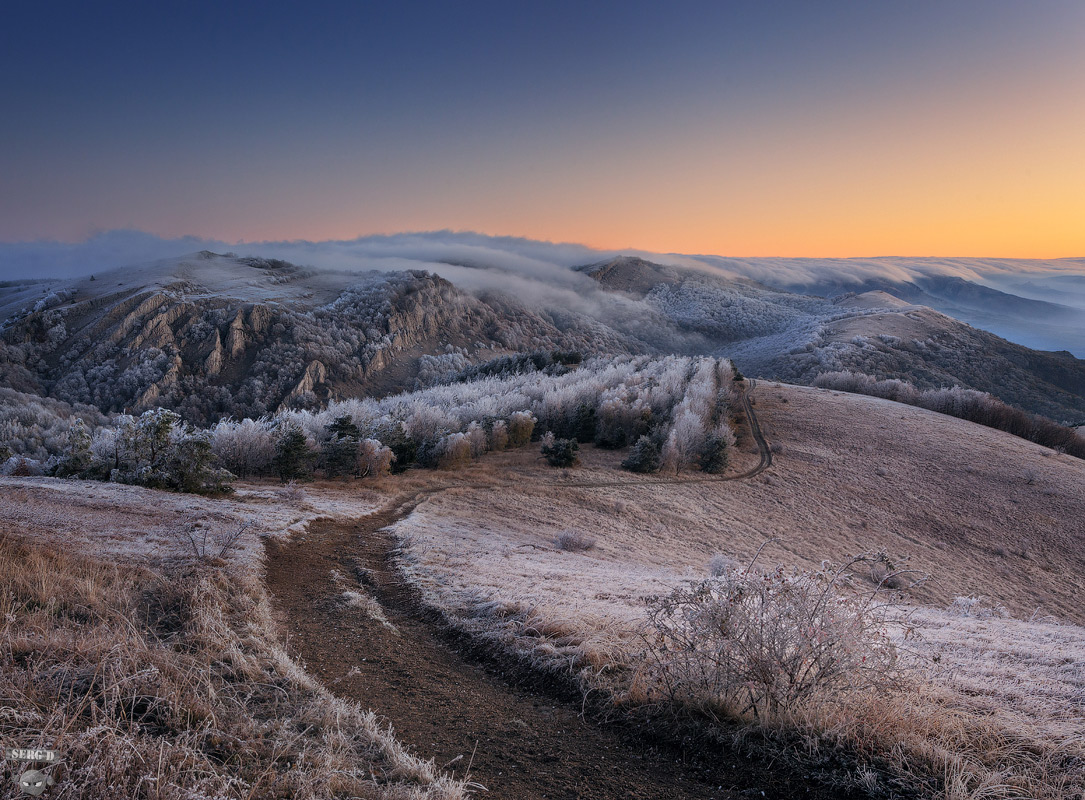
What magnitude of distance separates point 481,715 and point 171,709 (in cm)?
262

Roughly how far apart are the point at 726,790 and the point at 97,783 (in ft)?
12.2

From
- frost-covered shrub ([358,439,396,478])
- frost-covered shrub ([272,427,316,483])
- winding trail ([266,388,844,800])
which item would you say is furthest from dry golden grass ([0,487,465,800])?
frost-covered shrub ([358,439,396,478])

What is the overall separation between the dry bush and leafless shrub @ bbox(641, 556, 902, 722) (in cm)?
224

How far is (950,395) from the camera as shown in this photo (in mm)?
47812

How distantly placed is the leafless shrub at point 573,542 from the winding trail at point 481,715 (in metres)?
8.45

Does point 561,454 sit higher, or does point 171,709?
point 171,709

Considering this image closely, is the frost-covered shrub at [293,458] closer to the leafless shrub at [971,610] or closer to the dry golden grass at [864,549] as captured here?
the dry golden grass at [864,549]

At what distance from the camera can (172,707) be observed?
342cm

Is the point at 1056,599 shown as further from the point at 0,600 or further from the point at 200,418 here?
the point at 200,418

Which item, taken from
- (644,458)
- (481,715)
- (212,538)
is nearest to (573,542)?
(212,538)

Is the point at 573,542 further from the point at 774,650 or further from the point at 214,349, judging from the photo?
the point at 214,349

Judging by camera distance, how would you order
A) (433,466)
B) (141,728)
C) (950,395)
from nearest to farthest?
1. (141,728)
2. (433,466)
3. (950,395)

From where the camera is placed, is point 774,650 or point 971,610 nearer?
point 774,650

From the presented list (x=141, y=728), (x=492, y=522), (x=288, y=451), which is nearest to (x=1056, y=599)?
(x=492, y=522)
